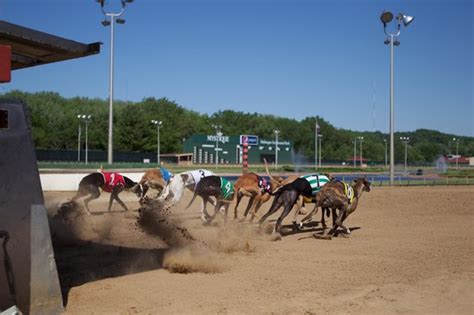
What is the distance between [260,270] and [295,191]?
14.8 feet

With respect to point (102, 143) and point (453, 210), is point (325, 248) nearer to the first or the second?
point (453, 210)

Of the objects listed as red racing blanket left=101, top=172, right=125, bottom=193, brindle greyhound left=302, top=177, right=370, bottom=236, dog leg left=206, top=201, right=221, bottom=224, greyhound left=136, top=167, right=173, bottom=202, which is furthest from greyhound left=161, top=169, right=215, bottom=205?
brindle greyhound left=302, top=177, right=370, bottom=236

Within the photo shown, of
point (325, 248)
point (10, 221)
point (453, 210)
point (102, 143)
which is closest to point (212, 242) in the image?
point (325, 248)

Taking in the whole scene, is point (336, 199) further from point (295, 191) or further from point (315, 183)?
point (295, 191)

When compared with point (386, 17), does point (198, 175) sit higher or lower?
lower

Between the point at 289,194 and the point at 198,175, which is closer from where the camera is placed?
the point at 289,194

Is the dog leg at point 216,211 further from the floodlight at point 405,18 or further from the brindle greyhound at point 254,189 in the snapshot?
the floodlight at point 405,18

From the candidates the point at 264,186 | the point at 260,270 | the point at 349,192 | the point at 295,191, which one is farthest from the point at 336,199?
the point at 260,270

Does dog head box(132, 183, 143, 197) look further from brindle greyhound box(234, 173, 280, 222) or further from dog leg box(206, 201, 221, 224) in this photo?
brindle greyhound box(234, 173, 280, 222)

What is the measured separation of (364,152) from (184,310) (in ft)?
406

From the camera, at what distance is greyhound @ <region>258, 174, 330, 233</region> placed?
488 inches

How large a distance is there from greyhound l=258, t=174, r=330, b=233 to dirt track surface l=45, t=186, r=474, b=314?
2.64 ft

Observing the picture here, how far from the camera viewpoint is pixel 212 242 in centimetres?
1060

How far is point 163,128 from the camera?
83.6 m
